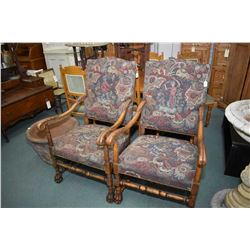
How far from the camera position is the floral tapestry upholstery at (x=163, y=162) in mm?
1297

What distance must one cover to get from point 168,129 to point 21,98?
1967 mm

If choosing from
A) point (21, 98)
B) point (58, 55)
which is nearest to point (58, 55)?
point (58, 55)

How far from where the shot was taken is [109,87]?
1772 millimetres

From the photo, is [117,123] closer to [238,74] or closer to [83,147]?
[83,147]

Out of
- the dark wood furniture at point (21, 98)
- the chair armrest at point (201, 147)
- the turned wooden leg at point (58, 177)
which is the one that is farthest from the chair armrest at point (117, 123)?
the dark wood furniture at point (21, 98)

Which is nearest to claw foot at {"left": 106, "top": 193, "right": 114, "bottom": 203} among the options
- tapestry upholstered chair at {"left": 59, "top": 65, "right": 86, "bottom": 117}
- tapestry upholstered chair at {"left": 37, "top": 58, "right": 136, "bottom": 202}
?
tapestry upholstered chair at {"left": 37, "top": 58, "right": 136, "bottom": 202}

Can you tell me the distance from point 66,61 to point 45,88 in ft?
4.34

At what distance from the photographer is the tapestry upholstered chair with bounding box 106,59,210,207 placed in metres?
1.33

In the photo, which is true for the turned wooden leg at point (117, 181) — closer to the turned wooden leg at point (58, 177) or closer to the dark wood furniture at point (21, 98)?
the turned wooden leg at point (58, 177)
